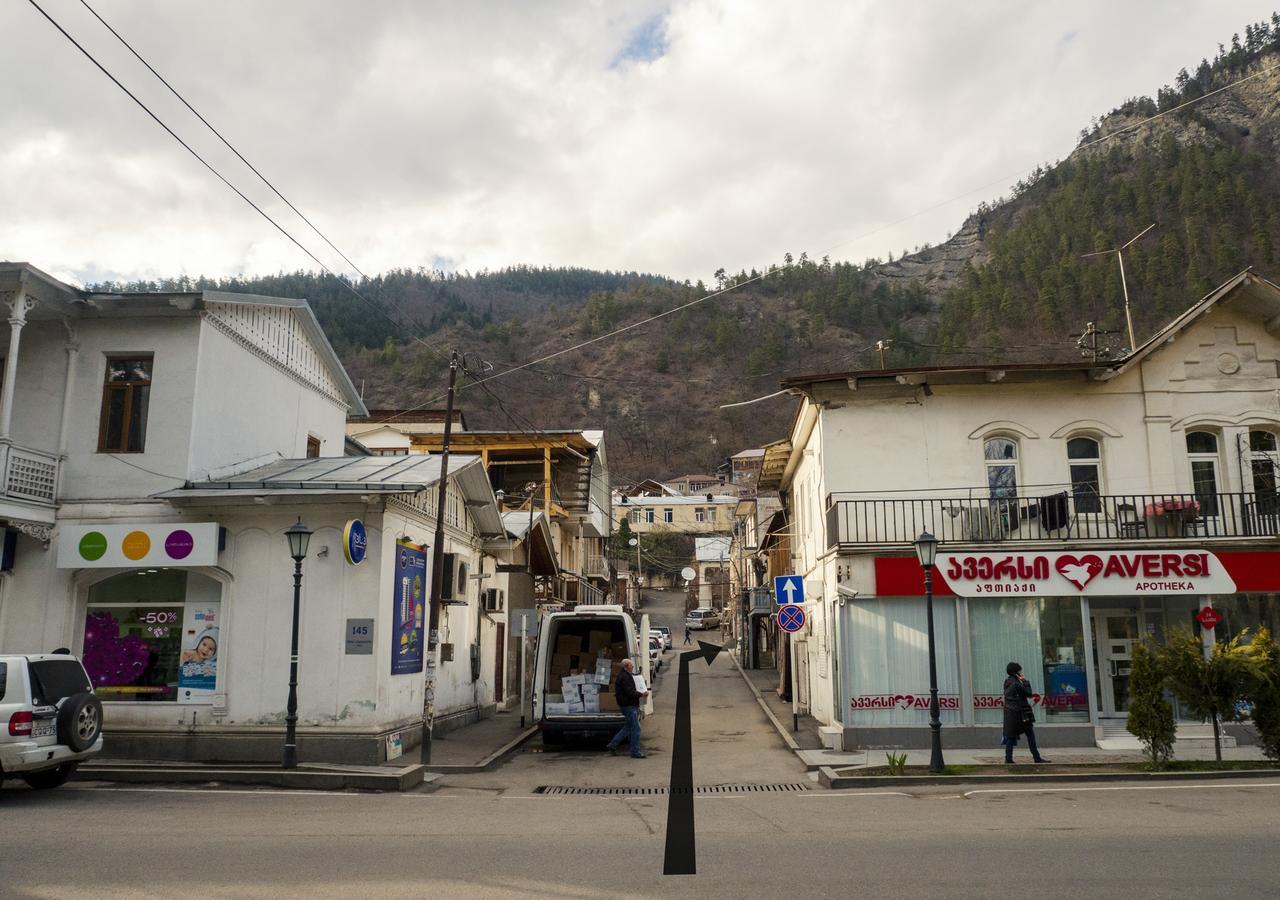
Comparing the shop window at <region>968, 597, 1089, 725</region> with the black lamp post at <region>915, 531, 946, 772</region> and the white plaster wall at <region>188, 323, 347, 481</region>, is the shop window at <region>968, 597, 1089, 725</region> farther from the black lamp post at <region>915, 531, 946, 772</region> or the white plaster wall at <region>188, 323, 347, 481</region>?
the white plaster wall at <region>188, 323, 347, 481</region>

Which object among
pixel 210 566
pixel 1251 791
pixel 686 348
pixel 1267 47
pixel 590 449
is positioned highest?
pixel 1267 47

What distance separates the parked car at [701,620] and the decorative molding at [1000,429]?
146 feet

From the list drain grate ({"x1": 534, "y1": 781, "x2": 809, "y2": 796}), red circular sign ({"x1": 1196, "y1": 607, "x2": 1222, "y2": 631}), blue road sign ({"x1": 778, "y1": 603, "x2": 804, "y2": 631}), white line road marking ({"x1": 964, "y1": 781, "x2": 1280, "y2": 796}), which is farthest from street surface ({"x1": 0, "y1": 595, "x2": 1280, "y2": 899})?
blue road sign ({"x1": 778, "y1": 603, "x2": 804, "y2": 631})

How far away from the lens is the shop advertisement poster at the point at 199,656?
15.2 m

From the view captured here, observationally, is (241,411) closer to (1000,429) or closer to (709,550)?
(1000,429)

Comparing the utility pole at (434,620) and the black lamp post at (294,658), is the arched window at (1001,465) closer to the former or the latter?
the utility pole at (434,620)

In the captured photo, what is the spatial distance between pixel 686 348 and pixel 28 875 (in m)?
116

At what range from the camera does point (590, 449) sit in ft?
131

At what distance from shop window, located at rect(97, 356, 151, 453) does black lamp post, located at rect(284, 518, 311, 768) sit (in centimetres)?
418

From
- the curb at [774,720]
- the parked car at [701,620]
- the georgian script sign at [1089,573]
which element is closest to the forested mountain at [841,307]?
the parked car at [701,620]

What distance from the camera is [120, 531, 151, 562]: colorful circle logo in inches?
599

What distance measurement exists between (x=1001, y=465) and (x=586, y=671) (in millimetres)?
9873

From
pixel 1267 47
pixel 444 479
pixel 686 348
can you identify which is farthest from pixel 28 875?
pixel 1267 47

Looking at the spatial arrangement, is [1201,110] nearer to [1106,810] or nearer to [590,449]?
[590,449]
